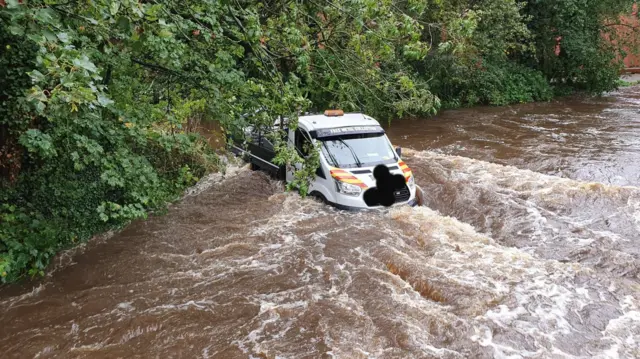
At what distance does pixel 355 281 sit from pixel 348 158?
283 cm

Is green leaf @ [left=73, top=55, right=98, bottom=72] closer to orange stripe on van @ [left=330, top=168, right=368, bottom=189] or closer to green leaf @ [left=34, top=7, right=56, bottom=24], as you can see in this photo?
green leaf @ [left=34, top=7, right=56, bottom=24]

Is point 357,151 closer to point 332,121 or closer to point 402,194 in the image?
point 332,121

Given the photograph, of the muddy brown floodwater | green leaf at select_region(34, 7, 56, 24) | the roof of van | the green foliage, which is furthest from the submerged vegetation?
the green foliage

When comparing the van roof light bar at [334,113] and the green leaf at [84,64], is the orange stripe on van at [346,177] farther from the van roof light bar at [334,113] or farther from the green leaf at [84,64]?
the green leaf at [84,64]

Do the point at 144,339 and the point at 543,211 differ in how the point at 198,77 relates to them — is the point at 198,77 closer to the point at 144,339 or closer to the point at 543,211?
the point at 144,339

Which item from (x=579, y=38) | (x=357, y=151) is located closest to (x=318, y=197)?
(x=357, y=151)

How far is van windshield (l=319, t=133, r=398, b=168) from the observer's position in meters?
8.52

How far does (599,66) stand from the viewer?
2256 centimetres

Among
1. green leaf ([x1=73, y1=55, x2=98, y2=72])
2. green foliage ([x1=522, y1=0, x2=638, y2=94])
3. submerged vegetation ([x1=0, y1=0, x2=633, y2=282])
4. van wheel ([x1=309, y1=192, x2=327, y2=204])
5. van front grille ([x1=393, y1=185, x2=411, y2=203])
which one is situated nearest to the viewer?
green leaf ([x1=73, y1=55, x2=98, y2=72])

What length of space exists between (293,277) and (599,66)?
22028 mm

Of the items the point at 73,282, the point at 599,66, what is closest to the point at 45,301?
the point at 73,282

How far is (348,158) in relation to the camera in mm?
8570

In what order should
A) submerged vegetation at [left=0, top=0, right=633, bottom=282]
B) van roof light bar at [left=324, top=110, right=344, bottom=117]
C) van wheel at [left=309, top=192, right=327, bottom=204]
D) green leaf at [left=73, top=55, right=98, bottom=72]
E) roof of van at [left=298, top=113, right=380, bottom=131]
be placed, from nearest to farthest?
green leaf at [left=73, top=55, right=98, bottom=72], submerged vegetation at [left=0, top=0, right=633, bottom=282], van wheel at [left=309, top=192, right=327, bottom=204], roof of van at [left=298, top=113, right=380, bottom=131], van roof light bar at [left=324, top=110, right=344, bottom=117]

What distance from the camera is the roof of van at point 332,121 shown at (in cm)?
898
